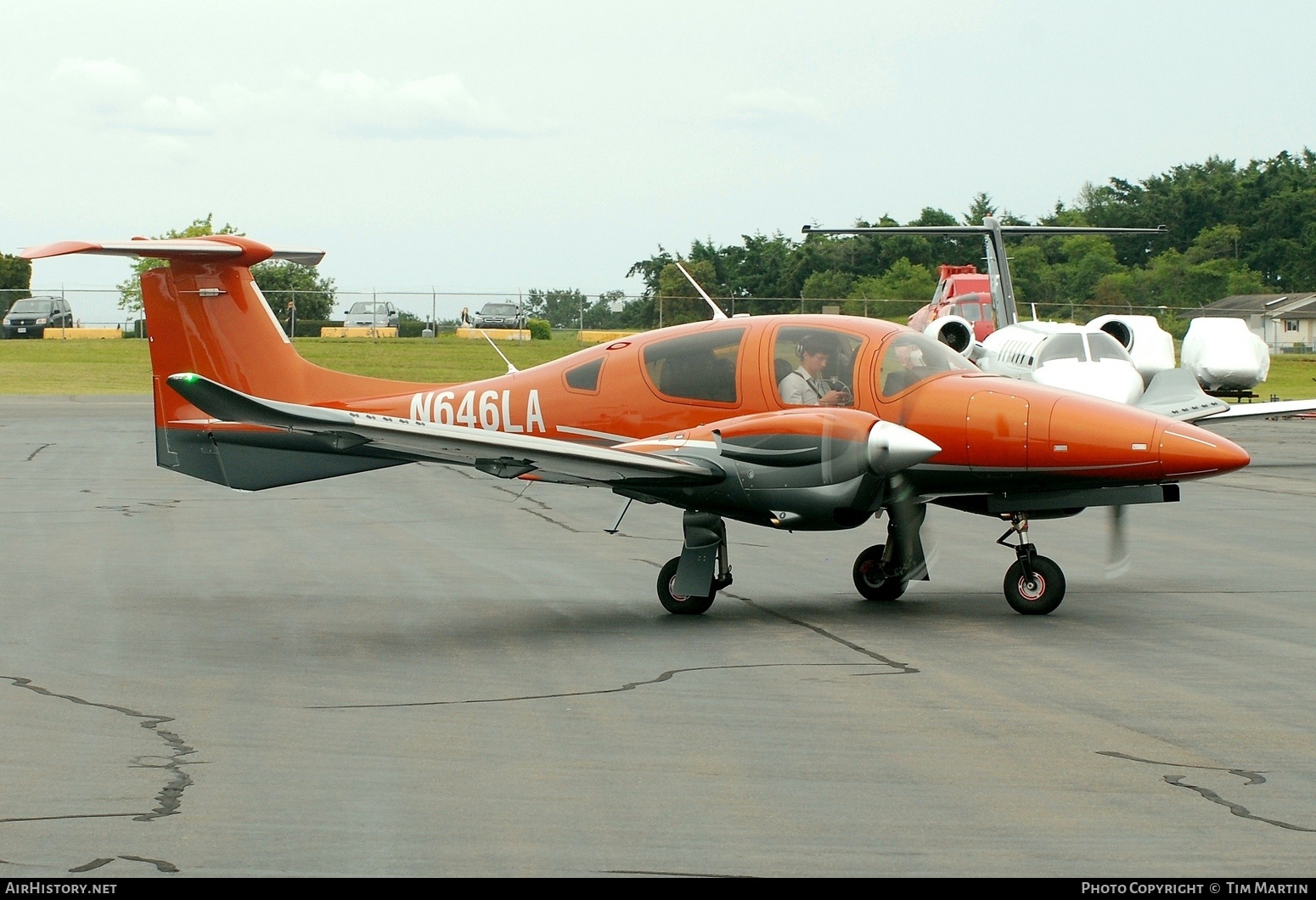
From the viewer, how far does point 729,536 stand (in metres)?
15.8

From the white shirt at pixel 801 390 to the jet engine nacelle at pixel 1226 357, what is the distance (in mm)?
24341

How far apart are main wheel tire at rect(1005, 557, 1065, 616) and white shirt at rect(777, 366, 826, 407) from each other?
195cm

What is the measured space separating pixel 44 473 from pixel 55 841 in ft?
59.3

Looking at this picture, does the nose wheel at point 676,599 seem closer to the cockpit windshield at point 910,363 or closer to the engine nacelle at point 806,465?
the engine nacelle at point 806,465

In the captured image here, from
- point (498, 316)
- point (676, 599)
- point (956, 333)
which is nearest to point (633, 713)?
point (676, 599)

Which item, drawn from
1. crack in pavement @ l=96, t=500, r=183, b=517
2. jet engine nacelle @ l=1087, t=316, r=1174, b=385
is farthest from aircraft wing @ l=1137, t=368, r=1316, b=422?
jet engine nacelle @ l=1087, t=316, r=1174, b=385

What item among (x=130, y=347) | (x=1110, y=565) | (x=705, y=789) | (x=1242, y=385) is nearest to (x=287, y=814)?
(x=705, y=789)

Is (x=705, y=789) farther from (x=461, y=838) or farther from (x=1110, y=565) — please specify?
(x=1110, y=565)

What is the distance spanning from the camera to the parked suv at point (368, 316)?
57188 mm

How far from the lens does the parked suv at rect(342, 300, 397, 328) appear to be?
188 feet

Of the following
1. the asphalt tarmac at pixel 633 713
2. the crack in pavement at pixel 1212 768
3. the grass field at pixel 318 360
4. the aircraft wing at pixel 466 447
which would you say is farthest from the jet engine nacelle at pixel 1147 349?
the crack in pavement at pixel 1212 768

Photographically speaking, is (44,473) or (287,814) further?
(44,473)

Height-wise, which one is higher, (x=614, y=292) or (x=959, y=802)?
(x=614, y=292)

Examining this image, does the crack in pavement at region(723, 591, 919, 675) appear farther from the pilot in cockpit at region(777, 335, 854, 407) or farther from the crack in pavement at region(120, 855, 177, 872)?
the crack in pavement at region(120, 855, 177, 872)
